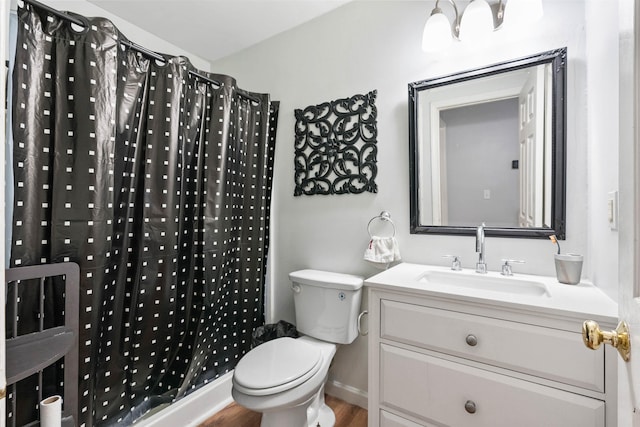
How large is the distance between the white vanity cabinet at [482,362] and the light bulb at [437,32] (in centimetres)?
114

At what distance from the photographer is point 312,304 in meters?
1.69

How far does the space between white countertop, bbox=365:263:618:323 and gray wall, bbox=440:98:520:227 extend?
0.27 metres

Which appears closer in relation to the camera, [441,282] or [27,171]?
[27,171]

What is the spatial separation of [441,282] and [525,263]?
37 centimetres

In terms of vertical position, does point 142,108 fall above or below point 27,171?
above

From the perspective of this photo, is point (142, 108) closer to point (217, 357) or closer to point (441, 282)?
point (217, 357)

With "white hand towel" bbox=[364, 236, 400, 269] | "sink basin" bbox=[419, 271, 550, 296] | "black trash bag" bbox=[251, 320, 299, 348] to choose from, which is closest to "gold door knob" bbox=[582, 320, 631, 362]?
"sink basin" bbox=[419, 271, 550, 296]

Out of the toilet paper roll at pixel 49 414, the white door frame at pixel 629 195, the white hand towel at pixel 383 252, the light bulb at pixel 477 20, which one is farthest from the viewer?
the white hand towel at pixel 383 252

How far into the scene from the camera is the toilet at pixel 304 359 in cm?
122

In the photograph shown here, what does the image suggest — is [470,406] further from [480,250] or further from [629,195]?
[629,195]

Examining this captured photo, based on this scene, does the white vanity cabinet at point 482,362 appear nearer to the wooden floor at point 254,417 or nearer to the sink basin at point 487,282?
the sink basin at point 487,282

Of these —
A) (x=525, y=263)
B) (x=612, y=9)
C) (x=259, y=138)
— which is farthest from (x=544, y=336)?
(x=259, y=138)

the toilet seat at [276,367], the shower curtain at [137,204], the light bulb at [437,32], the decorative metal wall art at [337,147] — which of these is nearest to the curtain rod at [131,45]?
the shower curtain at [137,204]

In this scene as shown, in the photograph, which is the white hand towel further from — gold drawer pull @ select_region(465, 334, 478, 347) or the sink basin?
gold drawer pull @ select_region(465, 334, 478, 347)
